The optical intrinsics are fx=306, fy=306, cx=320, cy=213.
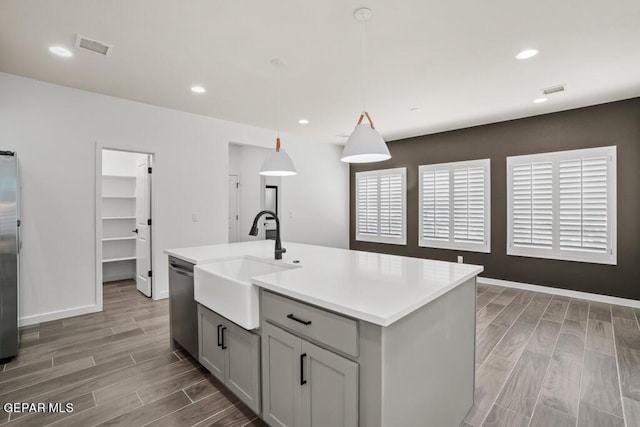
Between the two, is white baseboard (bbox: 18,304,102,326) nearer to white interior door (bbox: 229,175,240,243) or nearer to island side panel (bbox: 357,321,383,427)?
white interior door (bbox: 229,175,240,243)

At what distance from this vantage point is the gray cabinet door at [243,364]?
1726 millimetres

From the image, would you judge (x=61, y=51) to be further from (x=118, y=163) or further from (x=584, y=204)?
(x=584, y=204)

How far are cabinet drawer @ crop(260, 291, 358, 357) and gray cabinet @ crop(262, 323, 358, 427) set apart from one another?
0.05m

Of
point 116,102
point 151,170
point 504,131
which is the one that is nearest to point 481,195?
point 504,131

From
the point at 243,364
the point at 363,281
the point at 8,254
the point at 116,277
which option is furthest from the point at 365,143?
the point at 116,277

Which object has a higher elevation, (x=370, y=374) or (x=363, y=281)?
(x=363, y=281)

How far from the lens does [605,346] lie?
2.76 metres

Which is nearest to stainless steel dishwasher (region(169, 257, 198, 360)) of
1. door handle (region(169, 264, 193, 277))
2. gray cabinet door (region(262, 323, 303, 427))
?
door handle (region(169, 264, 193, 277))

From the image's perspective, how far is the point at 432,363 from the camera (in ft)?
4.77

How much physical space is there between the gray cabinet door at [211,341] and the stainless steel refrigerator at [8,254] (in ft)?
5.42

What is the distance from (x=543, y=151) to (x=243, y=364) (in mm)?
4897

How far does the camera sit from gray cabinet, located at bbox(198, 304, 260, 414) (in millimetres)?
1740

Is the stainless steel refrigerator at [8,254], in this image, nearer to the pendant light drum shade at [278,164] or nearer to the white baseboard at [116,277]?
the pendant light drum shade at [278,164]

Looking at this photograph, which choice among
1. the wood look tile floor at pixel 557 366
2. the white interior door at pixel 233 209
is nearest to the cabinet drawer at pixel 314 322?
the wood look tile floor at pixel 557 366
